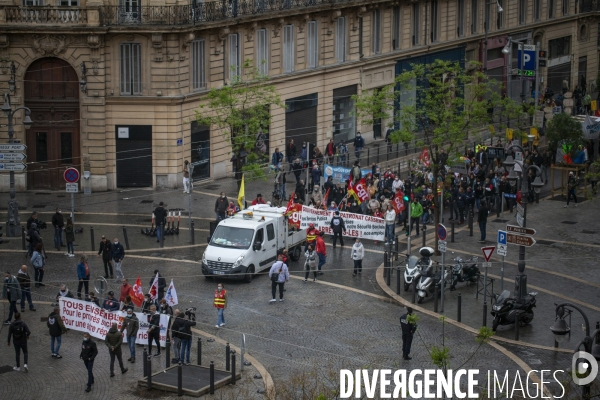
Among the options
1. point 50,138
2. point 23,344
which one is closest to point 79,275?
point 23,344

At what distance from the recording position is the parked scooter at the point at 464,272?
38438mm

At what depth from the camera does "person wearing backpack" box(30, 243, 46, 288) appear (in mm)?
37938

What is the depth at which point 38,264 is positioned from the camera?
125 ft

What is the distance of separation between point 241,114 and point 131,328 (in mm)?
21669

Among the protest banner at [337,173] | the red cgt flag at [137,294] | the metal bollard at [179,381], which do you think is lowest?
the metal bollard at [179,381]

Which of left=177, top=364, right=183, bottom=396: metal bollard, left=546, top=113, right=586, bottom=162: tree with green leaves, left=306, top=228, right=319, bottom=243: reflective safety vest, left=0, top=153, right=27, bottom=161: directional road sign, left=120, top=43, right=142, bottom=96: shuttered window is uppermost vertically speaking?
left=120, top=43, right=142, bottom=96: shuttered window

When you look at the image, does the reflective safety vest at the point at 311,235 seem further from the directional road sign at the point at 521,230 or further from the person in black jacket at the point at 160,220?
the directional road sign at the point at 521,230

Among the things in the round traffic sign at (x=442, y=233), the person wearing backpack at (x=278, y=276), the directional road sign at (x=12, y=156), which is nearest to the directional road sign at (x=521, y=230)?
the round traffic sign at (x=442, y=233)

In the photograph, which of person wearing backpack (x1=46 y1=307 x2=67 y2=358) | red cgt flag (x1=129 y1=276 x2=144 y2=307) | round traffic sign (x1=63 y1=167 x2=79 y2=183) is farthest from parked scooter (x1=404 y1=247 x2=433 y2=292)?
round traffic sign (x1=63 y1=167 x2=79 y2=183)

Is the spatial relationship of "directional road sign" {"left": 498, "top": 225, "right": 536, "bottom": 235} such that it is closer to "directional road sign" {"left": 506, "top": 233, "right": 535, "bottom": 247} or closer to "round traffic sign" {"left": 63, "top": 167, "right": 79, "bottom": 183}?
"directional road sign" {"left": 506, "top": 233, "right": 535, "bottom": 247}

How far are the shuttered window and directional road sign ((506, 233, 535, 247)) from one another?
24.0m

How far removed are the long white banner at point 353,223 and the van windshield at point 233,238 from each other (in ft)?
15.2

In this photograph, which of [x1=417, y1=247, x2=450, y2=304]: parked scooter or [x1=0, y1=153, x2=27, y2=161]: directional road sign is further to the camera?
[x1=0, y1=153, x2=27, y2=161]: directional road sign

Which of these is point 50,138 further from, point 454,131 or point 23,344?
point 23,344
